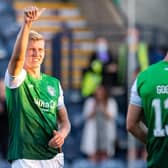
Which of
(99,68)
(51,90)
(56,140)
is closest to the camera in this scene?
(56,140)

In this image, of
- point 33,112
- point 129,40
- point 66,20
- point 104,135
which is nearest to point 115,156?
point 104,135

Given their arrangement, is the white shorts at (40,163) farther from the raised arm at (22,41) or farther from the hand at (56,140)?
the raised arm at (22,41)

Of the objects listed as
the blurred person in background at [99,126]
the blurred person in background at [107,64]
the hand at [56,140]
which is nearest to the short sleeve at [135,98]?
the hand at [56,140]

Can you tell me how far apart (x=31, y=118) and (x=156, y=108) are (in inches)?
38.0

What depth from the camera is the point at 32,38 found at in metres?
6.06

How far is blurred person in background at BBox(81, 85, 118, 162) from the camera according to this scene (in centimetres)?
1318

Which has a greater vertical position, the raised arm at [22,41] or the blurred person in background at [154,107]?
the raised arm at [22,41]

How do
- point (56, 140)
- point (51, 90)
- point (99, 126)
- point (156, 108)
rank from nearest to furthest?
point (156, 108) → point (56, 140) → point (51, 90) → point (99, 126)

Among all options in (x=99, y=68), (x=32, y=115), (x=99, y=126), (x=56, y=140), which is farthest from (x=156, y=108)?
(x=99, y=68)

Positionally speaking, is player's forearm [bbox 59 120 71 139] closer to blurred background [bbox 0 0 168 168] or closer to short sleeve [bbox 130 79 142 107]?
short sleeve [bbox 130 79 142 107]

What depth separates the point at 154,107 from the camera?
18.5 feet

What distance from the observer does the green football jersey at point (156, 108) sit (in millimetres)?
5613

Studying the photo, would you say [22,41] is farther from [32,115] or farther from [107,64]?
[107,64]

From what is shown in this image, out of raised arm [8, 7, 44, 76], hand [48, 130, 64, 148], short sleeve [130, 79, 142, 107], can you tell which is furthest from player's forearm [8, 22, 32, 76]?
short sleeve [130, 79, 142, 107]
